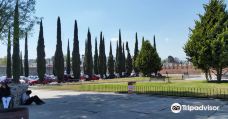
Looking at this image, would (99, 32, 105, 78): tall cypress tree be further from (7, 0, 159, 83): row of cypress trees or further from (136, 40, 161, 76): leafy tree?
(136, 40, 161, 76): leafy tree

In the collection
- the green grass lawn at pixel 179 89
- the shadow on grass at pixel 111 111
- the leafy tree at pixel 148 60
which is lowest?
the shadow on grass at pixel 111 111

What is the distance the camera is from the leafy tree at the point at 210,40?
3581cm

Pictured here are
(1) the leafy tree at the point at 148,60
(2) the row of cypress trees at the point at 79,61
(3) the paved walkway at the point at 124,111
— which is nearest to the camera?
(3) the paved walkway at the point at 124,111

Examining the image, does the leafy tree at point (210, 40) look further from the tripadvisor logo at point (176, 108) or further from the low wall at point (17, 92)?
the low wall at point (17, 92)

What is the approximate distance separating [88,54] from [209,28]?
4432 centimetres

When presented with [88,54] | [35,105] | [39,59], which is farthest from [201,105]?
[88,54]

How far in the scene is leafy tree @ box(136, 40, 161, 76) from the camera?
Answer: 5484cm

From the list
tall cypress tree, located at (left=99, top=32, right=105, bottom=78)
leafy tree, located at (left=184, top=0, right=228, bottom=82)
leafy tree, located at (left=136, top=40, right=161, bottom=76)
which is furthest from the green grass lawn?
tall cypress tree, located at (left=99, top=32, right=105, bottom=78)

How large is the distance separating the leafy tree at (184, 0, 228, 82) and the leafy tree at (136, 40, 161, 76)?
16.0m

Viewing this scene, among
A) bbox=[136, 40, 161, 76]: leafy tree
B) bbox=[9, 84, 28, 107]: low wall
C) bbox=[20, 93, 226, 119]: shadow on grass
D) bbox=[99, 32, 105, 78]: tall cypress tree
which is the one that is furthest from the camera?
bbox=[99, 32, 105, 78]: tall cypress tree

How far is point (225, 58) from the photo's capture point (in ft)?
117

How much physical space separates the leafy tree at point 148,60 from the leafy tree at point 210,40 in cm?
1600

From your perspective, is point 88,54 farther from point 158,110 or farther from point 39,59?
point 158,110

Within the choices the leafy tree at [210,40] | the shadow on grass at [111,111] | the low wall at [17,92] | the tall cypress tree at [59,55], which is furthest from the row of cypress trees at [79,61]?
the shadow on grass at [111,111]
